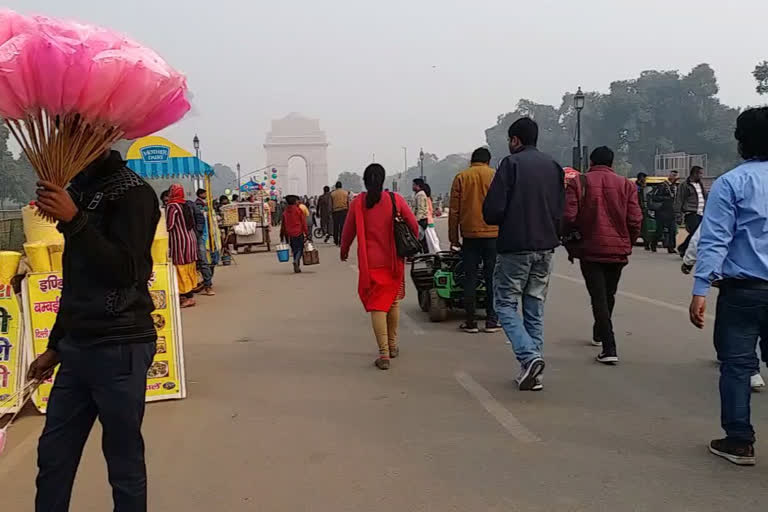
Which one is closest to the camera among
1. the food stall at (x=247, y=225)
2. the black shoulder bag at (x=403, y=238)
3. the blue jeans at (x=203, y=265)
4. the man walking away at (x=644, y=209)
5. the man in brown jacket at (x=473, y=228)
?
the black shoulder bag at (x=403, y=238)

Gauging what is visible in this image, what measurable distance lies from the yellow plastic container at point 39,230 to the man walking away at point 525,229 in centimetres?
349

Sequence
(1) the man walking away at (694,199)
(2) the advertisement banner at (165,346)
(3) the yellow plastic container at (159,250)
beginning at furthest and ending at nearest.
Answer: (1) the man walking away at (694,199) → (3) the yellow plastic container at (159,250) → (2) the advertisement banner at (165,346)

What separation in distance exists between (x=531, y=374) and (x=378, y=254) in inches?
71.0

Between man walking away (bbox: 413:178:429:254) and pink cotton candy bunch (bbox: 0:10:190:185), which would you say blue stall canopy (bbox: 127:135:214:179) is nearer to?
man walking away (bbox: 413:178:429:254)

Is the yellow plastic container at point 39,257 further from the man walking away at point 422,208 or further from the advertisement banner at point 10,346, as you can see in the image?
the man walking away at point 422,208

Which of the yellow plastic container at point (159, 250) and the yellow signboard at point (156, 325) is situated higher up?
the yellow plastic container at point (159, 250)

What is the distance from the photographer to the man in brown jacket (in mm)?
7598

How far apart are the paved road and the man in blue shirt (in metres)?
0.36

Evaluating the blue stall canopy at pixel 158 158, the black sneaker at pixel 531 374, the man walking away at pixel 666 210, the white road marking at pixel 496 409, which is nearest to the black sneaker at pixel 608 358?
the black sneaker at pixel 531 374

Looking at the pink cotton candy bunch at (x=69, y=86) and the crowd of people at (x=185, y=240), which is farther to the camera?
the crowd of people at (x=185, y=240)

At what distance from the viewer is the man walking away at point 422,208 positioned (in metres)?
14.2

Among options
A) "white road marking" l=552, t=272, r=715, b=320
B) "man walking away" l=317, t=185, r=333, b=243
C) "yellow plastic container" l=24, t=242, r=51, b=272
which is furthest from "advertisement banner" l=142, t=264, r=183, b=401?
"man walking away" l=317, t=185, r=333, b=243

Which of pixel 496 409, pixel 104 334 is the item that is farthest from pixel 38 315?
pixel 496 409

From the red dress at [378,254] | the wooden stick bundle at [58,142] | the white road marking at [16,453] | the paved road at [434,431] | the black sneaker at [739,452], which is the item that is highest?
the wooden stick bundle at [58,142]
